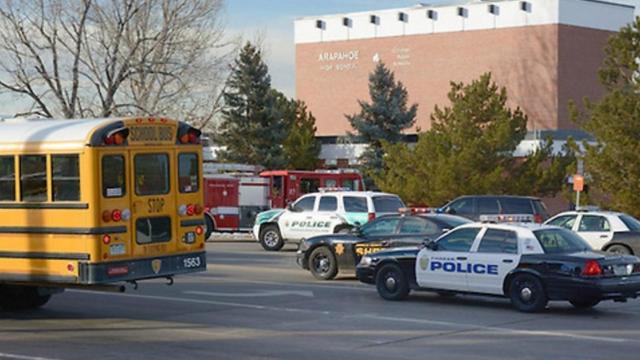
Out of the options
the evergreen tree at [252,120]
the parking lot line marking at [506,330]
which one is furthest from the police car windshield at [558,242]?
the evergreen tree at [252,120]

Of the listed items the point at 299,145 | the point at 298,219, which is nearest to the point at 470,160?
the point at 298,219

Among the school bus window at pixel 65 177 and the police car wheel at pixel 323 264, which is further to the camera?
the police car wheel at pixel 323 264

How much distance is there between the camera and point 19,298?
55.6 feet

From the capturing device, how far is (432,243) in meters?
17.7

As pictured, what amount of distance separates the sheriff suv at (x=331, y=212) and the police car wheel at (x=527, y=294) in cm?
1210

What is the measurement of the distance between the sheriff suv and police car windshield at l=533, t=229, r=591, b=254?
11.8 meters

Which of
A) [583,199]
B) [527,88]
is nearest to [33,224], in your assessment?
[583,199]

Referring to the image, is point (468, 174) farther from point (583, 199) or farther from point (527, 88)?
point (527, 88)

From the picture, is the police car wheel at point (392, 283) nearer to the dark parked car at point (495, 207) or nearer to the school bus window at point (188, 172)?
the school bus window at point (188, 172)

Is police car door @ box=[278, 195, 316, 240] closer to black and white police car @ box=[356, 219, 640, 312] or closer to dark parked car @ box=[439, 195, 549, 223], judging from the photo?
dark parked car @ box=[439, 195, 549, 223]

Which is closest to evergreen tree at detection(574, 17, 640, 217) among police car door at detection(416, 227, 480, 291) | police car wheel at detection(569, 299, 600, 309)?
police car wheel at detection(569, 299, 600, 309)

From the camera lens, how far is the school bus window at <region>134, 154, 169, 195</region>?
1486cm

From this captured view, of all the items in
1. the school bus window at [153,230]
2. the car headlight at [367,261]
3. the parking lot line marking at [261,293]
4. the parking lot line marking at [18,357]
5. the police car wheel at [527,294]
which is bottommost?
the parking lot line marking at [261,293]

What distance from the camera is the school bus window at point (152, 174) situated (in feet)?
48.8
